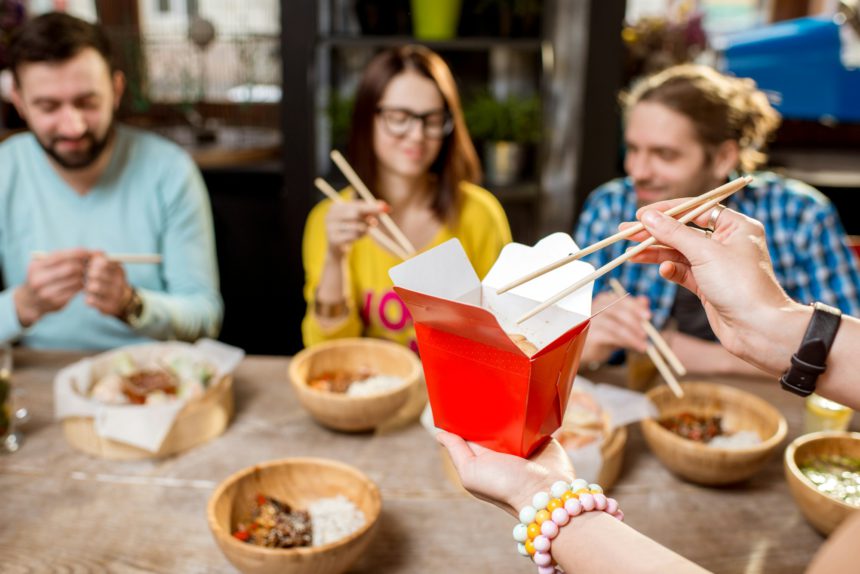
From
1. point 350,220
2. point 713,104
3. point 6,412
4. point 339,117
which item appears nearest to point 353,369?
point 350,220

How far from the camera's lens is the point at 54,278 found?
1.75 meters

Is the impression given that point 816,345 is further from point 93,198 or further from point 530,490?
point 93,198

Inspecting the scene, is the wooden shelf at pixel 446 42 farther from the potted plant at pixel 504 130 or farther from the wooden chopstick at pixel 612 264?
the wooden chopstick at pixel 612 264

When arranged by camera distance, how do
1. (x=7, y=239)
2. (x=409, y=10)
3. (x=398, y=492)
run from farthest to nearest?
1. (x=409, y=10)
2. (x=7, y=239)
3. (x=398, y=492)

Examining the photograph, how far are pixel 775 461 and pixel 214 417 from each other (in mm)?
1210

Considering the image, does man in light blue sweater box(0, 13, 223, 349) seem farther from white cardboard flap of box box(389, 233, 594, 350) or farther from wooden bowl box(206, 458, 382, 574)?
white cardboard flap of box box(389, 233, 594, 350)

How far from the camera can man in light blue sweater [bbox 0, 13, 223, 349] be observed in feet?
6.72

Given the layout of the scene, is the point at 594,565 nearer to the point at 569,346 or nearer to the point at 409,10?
the point at 569,346

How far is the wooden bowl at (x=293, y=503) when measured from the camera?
103 centimetres

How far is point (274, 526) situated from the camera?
3.83 ft

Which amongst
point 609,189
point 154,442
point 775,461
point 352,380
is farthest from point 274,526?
point 609,189

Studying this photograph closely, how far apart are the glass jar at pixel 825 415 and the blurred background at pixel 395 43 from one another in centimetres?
192

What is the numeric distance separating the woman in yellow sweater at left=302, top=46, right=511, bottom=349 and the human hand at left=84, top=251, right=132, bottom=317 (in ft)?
1.89

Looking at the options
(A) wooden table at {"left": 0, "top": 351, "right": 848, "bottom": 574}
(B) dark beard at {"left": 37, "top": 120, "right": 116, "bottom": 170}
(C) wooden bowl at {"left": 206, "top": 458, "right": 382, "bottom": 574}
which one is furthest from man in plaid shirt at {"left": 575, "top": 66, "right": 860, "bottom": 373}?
(B) dark beard at {"left": 37, "top": 120, "right": 116, "bottom": 170}
